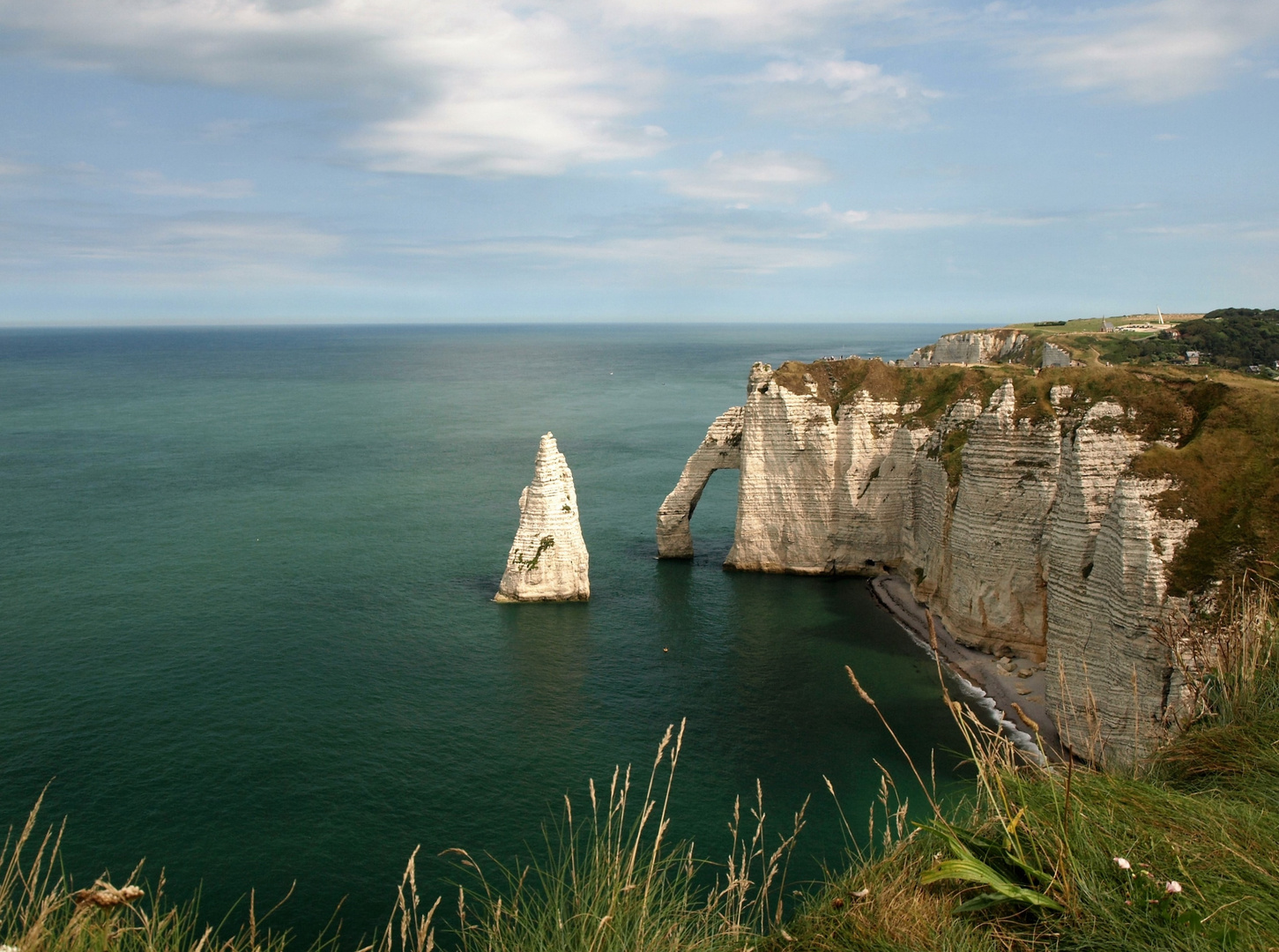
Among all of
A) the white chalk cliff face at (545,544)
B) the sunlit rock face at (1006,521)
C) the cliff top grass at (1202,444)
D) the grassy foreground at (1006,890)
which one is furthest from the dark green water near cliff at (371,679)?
the grassy foreground at (1006,890)

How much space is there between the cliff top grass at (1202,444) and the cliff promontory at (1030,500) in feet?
0.18

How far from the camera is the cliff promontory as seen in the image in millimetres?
22031

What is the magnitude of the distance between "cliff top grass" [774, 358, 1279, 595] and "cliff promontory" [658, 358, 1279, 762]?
0.05 m

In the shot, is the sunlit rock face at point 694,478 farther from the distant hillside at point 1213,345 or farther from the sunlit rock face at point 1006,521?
the distant hillside at point 1213,345

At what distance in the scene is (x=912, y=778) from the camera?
24.5 meters

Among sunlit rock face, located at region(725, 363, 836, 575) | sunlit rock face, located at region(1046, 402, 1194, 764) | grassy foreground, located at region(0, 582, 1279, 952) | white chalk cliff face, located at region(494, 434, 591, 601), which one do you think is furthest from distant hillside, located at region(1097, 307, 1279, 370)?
grassy foreground, located at region(0, 582, 1279, 952)

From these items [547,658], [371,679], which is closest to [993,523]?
[547,658]

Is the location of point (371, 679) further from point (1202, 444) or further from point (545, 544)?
point (1202, 444)

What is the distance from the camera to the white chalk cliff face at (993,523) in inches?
871

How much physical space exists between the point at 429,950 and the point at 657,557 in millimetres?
42636

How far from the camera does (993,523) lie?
32.9m

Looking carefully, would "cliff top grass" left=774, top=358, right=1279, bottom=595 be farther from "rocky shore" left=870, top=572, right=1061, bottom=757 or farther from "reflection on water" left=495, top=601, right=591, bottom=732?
"reflection on water" left=495, top=601, right=591, bottom=732

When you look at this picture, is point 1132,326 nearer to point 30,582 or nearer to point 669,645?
point 669,645

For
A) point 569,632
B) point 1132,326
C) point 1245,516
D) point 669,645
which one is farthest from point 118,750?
point 1132,326
